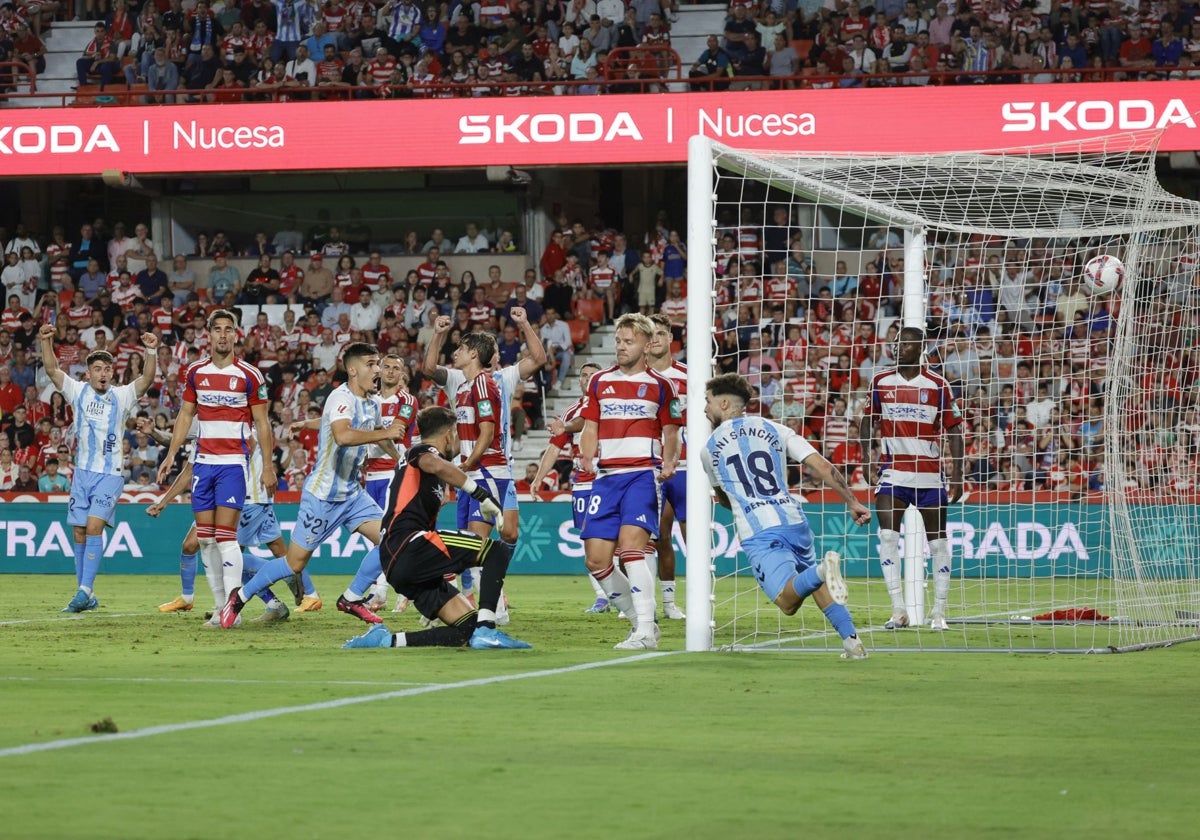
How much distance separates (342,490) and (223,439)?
0.98 m

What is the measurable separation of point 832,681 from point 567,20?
20.8m

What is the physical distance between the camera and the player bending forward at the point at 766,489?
33.2 ft

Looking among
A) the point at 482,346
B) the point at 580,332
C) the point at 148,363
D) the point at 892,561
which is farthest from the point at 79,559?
the point at 580,332

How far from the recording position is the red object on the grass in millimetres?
13156

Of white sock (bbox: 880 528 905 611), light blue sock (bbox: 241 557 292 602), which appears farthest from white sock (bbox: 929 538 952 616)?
light blue sock (bbox: 241 557 292 602)

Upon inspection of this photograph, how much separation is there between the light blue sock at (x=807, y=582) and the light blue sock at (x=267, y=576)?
13.7 feet

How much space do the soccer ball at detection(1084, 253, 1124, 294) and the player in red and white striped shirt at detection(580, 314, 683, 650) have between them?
150 inches

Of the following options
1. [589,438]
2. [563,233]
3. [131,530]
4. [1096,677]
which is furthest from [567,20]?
[1096,677]

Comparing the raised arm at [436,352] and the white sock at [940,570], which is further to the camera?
the raised arm at [436,352]

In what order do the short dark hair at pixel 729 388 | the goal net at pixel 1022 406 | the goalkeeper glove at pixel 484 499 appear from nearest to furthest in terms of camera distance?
the short dark hair at pixel 729 388
the goalkeeper glove at pixel 484 499
the goal net at pixel 1022 406

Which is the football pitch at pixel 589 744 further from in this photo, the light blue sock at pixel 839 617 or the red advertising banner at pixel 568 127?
the red advertising banner at pixel 568 127

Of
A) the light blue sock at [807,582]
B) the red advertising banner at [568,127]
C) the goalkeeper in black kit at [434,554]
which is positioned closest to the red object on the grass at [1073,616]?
the light blue sock at [807,582]

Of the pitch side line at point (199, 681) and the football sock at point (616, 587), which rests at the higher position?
the football sock at point (616, 587)

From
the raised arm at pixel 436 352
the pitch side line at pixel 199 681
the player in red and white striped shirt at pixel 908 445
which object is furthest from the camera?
the raised arm at pixel 436 352
